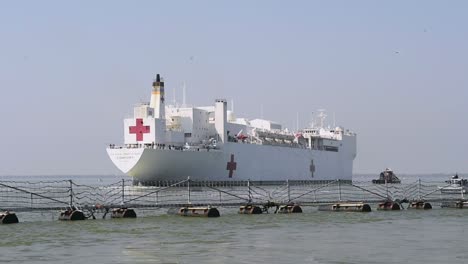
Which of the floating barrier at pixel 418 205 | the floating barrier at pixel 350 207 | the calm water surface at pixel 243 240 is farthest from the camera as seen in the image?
the floating barrier at pixel 418 205

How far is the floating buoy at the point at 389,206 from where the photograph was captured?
29.5m

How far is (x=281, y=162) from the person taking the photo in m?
75.5

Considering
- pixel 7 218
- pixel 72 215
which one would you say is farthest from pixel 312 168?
pixel 7 218

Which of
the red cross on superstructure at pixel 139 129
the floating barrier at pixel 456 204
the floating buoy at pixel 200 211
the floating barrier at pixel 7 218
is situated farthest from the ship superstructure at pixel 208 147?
the floating barrier at pixel 7 218

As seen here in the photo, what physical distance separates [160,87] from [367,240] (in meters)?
49.6

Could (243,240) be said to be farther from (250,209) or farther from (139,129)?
(139,129)

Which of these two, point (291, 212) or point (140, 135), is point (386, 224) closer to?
point (291, 212)

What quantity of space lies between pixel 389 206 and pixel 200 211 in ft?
27.3

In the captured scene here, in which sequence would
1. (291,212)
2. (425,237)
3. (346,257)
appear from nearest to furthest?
(346,257) < (425,237) < (291,212)

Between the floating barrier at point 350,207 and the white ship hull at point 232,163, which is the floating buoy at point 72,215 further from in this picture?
the white ship hull at point 232,163

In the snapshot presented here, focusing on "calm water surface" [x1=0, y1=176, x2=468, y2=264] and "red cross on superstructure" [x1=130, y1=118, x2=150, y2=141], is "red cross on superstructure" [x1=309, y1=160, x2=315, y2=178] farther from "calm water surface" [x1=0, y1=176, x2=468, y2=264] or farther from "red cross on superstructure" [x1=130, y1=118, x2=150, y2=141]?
"calm water surface" [x1=0, y1=176, x2=468, y2=264]

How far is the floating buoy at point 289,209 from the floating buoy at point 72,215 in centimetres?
740

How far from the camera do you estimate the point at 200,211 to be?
2512 cm

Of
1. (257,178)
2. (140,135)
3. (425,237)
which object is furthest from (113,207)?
(257,178)
